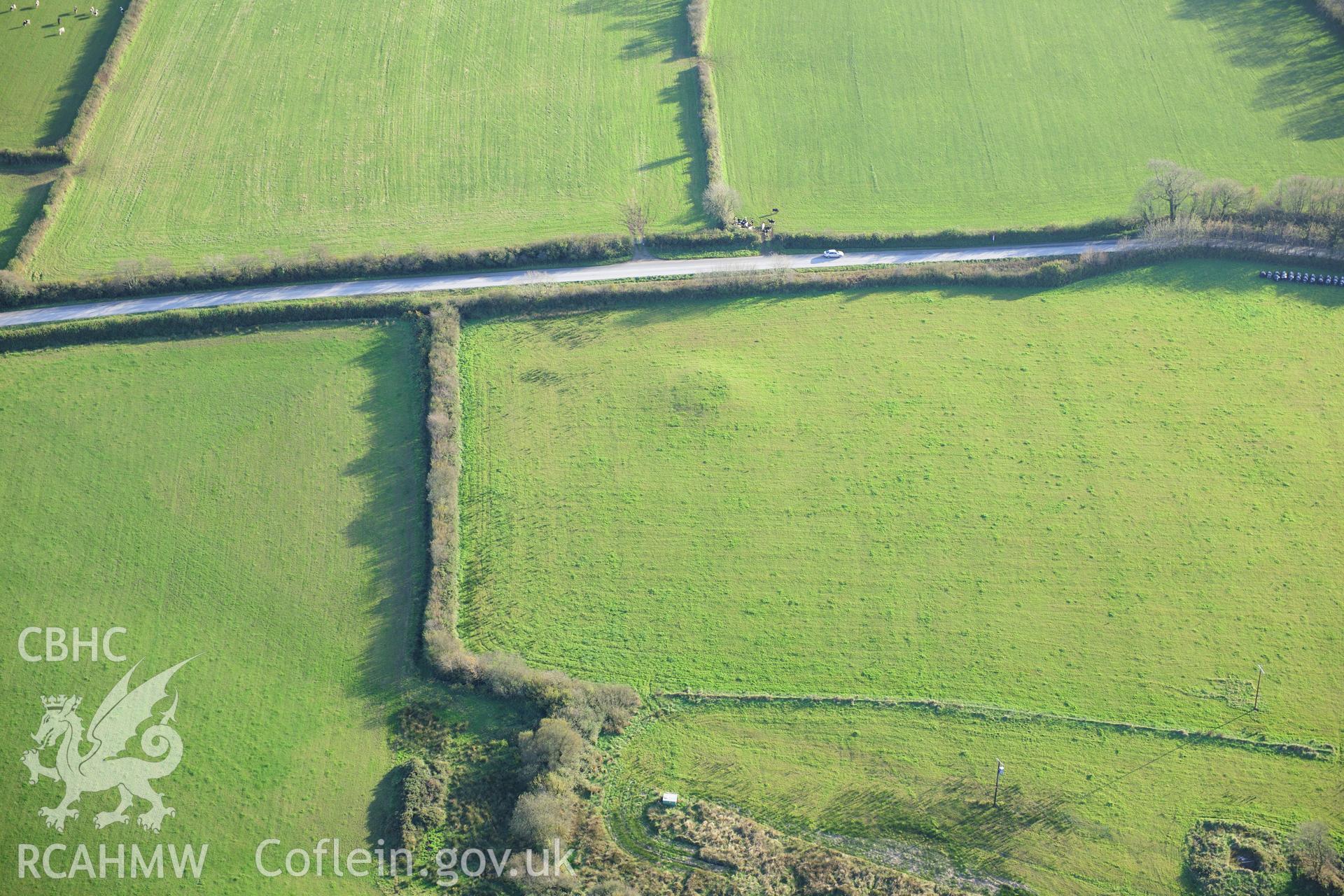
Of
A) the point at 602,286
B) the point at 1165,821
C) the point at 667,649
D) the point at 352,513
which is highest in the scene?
the point at 602,286

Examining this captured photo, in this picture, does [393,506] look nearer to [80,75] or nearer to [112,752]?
[112,752]

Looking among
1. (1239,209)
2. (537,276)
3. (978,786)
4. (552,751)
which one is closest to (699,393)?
(537,276)

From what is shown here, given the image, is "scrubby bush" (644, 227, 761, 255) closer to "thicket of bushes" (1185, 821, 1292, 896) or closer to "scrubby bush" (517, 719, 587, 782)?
"scrubby bush" (517, 719, 587, 782)

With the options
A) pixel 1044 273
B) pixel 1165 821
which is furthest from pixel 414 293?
pixel 1165 821

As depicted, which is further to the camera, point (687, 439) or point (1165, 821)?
point (687, 439)

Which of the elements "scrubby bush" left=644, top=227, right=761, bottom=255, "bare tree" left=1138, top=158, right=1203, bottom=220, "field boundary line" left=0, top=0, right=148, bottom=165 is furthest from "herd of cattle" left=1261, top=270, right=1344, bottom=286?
"field boundary line" left=0, top=0, right=148, bottom=165

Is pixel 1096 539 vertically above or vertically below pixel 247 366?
below

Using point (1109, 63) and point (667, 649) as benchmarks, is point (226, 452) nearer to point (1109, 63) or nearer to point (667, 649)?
point (667, 649)
